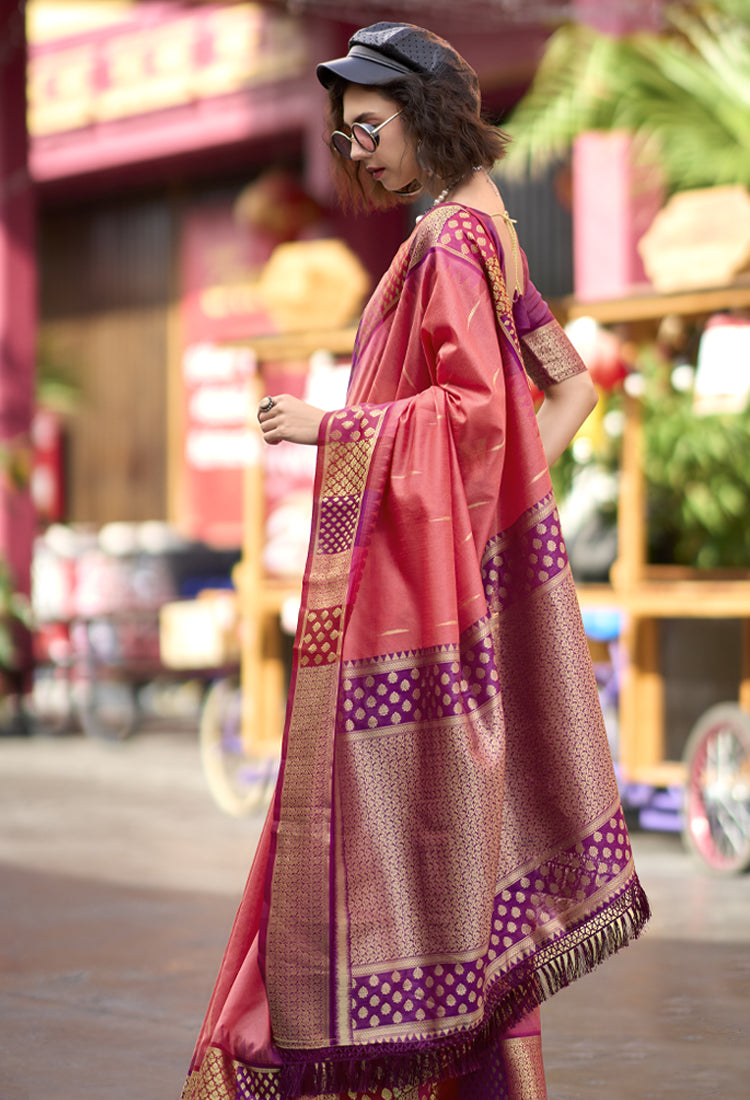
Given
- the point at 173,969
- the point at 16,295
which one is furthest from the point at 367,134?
the point at 16,295

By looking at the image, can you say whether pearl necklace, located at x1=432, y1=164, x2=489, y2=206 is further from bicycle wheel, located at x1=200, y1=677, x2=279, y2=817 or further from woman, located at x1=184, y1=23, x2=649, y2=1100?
bicycle wheel, located at x1=200, y1=677, x2=279, y2=817

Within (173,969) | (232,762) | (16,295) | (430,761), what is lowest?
Result: (232,762)

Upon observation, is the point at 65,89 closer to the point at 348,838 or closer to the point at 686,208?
the point at 686,208

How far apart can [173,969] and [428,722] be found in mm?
2077

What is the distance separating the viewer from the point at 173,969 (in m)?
4.38

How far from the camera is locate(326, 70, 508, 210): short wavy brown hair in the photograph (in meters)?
2.63

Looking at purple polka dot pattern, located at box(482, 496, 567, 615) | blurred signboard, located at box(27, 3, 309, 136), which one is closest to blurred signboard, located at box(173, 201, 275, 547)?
blurred signboard, located at box(27, 3, 309, 136)

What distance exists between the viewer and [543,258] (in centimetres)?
1131

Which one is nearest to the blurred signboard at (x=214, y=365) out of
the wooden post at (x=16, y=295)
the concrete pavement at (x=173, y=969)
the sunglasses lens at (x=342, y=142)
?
the wooden post at (x=16, y=295)

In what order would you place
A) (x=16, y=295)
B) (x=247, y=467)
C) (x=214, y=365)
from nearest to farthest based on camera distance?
(x=247, y=467), (x=16, y=295), (x=214, y=365)

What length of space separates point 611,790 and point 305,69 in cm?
1055

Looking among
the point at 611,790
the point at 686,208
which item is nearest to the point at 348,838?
the point at 611,790

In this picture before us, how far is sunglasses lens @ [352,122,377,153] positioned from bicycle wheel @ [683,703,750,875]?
375cm

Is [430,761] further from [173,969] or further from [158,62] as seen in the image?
[158,62]
